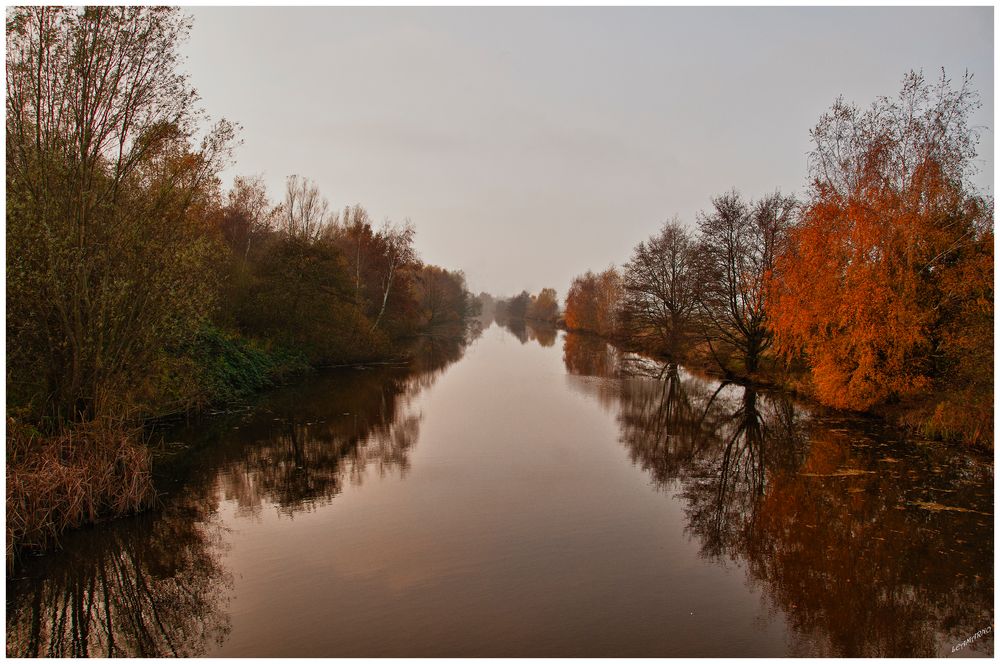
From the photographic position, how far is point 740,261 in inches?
981

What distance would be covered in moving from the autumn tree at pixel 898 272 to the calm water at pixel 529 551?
205 cm

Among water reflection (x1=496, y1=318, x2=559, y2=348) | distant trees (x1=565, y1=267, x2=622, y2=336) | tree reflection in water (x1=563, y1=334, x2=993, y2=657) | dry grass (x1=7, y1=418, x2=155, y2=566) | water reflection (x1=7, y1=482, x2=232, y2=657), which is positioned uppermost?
distant trees (x1=565, y1=267, x2=622, y2=336)

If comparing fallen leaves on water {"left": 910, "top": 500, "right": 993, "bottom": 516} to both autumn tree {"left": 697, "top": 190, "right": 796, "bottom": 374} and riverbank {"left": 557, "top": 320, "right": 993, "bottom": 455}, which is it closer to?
riverbank {"left": 557, "top": 320, "right": 993, "bottom": 455}

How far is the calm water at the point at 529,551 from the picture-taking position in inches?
233

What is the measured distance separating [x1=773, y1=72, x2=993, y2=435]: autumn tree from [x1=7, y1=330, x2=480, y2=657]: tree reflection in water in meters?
12.3

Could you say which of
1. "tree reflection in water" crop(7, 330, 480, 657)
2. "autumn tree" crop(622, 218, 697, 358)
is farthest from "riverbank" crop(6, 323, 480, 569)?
"autumn tree" crop(622, 218, 697, 358)

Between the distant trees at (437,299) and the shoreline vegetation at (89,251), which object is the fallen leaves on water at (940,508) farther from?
the distant trees at (437,299)

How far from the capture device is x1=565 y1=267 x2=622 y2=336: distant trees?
56.7 meters

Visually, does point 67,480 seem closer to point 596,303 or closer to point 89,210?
point 89,210

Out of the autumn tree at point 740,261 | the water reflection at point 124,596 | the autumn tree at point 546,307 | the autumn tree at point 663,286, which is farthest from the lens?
the autumn tree at point 546,307

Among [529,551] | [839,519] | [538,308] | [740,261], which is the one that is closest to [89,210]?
[529,551]

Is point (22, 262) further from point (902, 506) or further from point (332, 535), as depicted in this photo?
point (902, 506)

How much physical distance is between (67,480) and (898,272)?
18249 millimetres

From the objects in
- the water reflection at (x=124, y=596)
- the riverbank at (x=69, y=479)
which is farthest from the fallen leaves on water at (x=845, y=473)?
the riverbank at (x=69, y=479)
